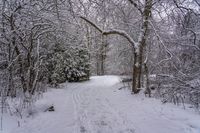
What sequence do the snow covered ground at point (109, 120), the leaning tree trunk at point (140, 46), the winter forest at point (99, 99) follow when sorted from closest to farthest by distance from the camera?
the snow covered ground at point (109, 120) → the winter forest at point (99, 99) → the leaning tree trunk at point (140, 46)

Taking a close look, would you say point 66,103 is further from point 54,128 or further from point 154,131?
point 154,131

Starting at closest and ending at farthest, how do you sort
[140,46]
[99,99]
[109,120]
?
[109,120] → [99,99] → [140,46]

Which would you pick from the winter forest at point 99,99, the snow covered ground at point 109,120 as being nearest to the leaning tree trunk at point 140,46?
the winter forest at point 99,99

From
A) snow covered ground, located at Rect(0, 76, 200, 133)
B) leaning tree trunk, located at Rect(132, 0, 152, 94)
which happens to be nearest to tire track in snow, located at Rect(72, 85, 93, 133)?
snow covered ground, located at Rect(0, 76, 200, 133)

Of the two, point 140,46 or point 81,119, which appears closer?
point 81,119

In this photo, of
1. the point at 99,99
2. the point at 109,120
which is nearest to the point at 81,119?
the point at 109,120

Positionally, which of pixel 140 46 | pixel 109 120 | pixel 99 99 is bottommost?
pixel 109 120

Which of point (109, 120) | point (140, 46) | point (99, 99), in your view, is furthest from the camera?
point (140, 46)

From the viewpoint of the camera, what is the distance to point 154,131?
5113 millimetres

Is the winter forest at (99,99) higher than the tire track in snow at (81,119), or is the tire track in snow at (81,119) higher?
the winter forest at (99,99)

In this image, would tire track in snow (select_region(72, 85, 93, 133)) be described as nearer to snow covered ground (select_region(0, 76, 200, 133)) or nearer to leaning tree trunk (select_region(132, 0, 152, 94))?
snow covered ground (select_region(0, 76, 200, 133))

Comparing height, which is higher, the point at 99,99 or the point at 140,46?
the point at 140,46

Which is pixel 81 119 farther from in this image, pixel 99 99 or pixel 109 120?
pixel 99 99

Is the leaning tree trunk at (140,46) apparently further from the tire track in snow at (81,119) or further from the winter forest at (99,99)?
the tire track in snow at (81,119)
